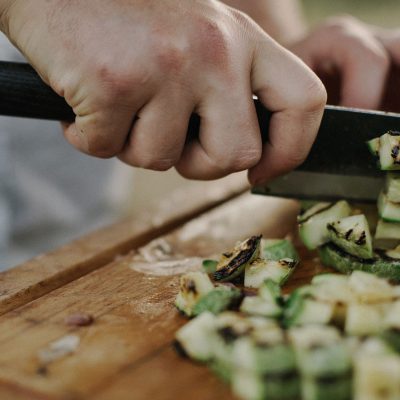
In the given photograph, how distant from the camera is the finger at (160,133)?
4.42 feet

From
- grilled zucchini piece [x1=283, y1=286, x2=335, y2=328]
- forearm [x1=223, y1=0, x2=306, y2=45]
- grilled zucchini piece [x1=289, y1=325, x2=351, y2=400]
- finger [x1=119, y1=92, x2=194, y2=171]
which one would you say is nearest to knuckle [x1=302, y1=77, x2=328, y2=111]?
finger [x1=119, y1=92, x2=194, y2=171]

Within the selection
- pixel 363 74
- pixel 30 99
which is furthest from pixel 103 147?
pixel 363 74

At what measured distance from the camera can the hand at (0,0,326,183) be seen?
1.28 m

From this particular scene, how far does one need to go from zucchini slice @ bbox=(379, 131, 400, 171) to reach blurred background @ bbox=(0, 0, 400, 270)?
2.98 ft

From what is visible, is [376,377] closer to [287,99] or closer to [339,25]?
[287,99]

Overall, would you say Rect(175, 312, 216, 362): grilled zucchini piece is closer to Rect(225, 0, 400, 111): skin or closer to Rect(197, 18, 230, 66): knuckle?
Rect(197, 18, 230, 66): knuckle

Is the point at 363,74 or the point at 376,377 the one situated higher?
the point at 363,74

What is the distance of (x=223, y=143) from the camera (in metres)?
1.43

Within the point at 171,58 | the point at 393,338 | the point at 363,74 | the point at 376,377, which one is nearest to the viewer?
the point at 376,377

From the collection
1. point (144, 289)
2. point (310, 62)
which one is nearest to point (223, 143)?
point (144, 289)

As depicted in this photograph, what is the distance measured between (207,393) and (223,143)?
563 millimetres

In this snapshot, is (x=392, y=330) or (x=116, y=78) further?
(x=116, y=78)

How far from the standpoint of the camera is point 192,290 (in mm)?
1287

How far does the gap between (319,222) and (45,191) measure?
1.28m
